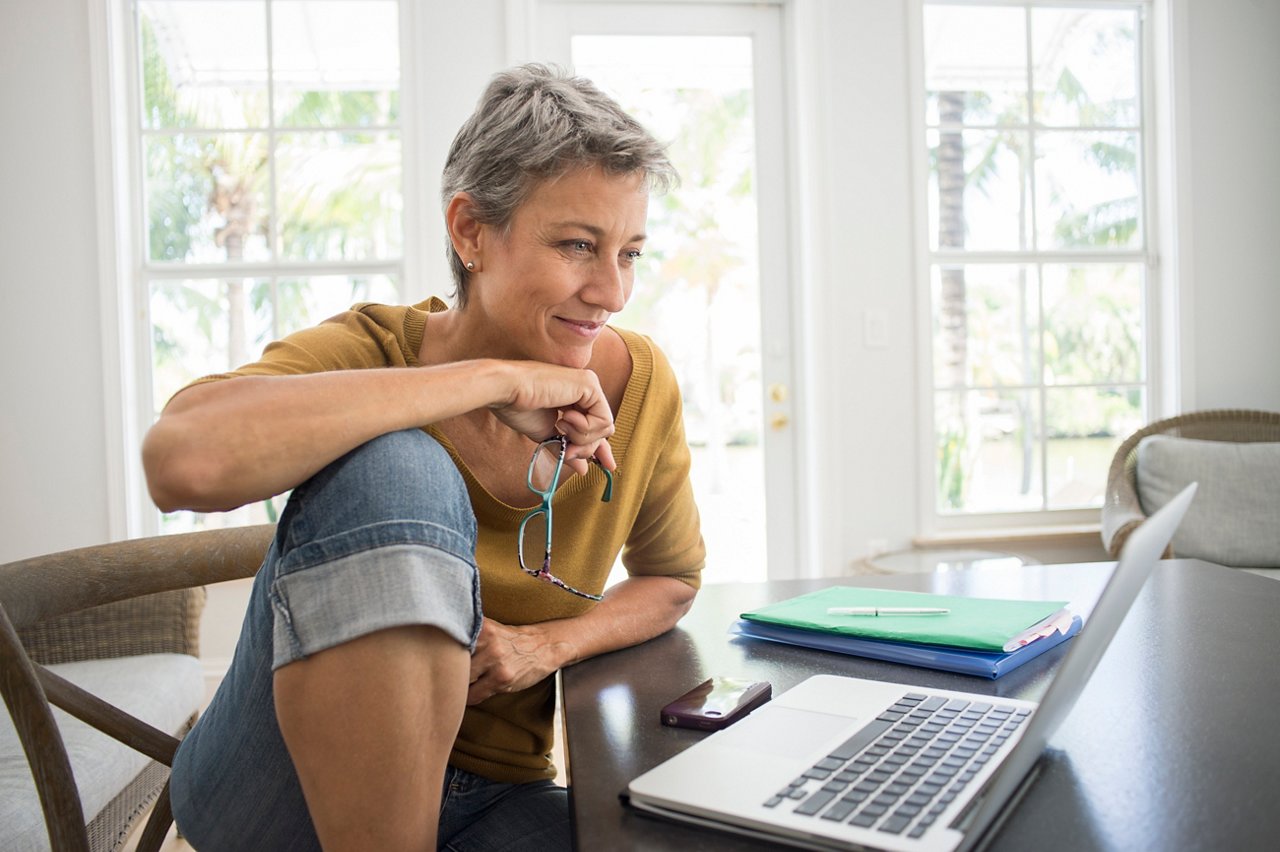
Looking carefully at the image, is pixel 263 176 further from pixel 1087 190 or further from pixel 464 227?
pixel 1087 190

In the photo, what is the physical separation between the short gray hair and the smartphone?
618mm

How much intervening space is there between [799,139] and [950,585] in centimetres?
264

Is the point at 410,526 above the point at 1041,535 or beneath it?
above

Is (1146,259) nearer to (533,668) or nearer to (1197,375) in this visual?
(1197,375)

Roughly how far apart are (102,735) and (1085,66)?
3.91 metres

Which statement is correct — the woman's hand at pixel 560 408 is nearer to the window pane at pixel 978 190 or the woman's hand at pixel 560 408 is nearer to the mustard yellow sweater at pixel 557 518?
the mustard yellow sweater at pixel 557 518

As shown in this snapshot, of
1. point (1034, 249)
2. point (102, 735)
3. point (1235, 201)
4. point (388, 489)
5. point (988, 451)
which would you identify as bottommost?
point (102, 735)

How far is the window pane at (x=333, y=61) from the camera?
346cm

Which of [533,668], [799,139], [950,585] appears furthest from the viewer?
[799,139]

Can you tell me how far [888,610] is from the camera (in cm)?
106

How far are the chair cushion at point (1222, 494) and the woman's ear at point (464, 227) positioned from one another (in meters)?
2.81

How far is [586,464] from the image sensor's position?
3.76 ft

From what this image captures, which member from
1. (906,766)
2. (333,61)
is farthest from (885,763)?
(333,61)

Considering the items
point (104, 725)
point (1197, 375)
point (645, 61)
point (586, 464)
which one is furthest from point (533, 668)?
point (1197, 375)
